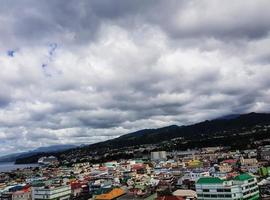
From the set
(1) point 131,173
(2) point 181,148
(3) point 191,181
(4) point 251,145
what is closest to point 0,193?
(1) point 131,173

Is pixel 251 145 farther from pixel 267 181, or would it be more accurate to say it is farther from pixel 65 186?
pixel 65 186

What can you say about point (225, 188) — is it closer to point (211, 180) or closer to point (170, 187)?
point (211, 180)

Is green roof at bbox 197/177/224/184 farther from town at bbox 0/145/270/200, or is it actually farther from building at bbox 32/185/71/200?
building at bbox 32/185/71/200

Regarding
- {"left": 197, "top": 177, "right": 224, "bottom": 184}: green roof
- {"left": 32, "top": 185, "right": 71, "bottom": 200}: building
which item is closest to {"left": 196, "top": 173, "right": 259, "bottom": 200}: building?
{"left": 197, "top": 177, "right": 224, "bottom": 184}: green roof

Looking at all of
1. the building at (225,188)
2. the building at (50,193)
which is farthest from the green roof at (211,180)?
the building at (50,193)

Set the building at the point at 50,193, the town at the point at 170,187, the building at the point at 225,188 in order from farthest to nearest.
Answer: the building at the point at 50,193 < the town at the point at 170,187 < the building at the point at 225,188

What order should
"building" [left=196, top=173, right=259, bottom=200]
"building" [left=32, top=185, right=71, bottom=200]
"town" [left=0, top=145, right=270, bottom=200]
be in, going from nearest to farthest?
1. "building" [left=196, top=173, right=259, bottom=200]
2. "town" [left=0, top=145, right=270, bottom=200]
3. "building" [left=32, top=185, right=71, bottom=200]

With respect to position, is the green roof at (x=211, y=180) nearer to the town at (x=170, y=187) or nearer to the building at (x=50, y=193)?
the town at (x=170, y=187)
